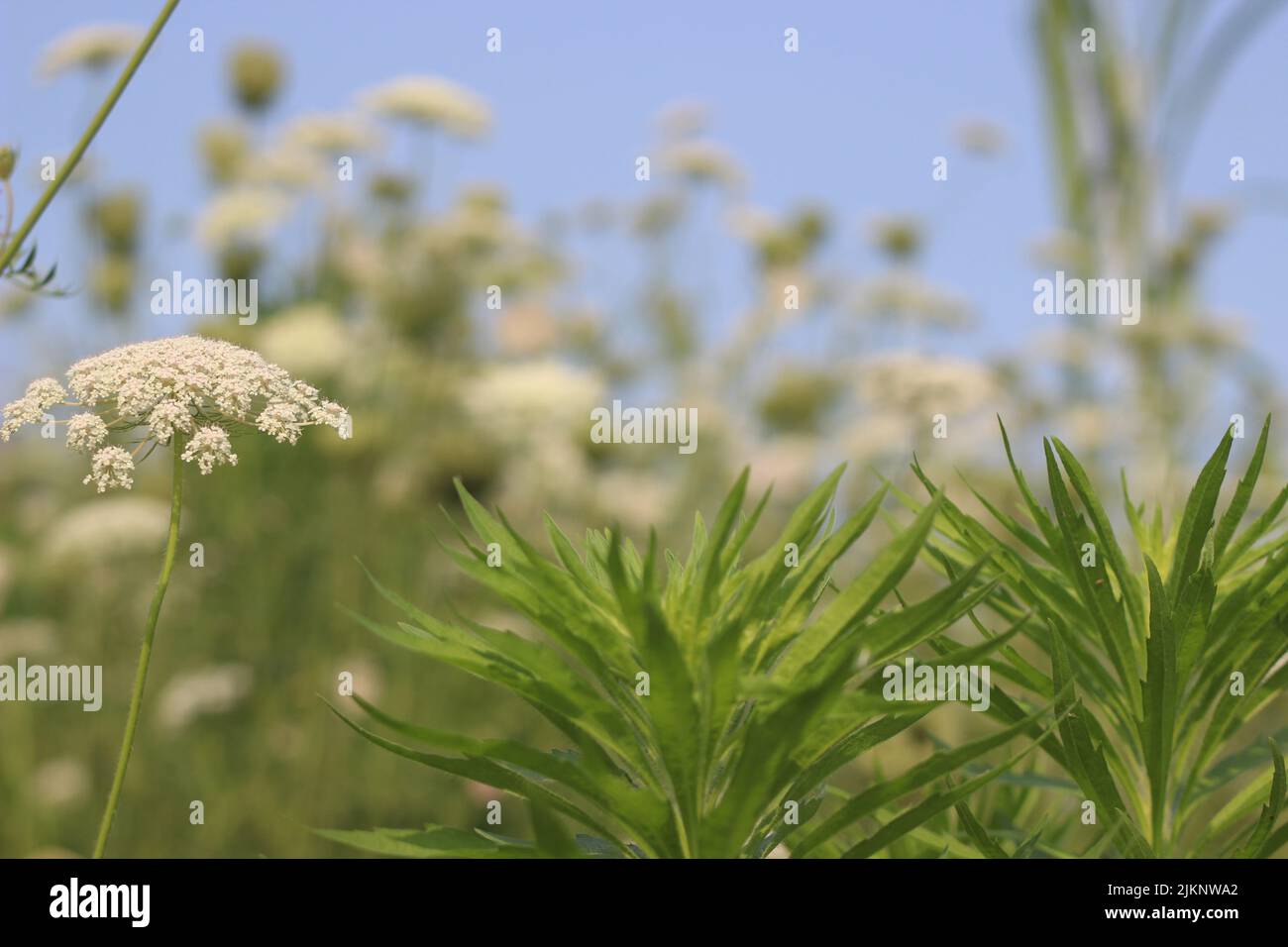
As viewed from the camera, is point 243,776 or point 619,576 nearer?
point 619,576

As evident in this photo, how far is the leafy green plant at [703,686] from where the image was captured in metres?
0.26

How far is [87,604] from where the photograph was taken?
257 cm

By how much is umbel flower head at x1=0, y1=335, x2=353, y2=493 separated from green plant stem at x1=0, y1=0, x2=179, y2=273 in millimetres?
38

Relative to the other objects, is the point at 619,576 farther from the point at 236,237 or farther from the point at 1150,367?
the point at 1150,367

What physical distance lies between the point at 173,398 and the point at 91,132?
80 mm

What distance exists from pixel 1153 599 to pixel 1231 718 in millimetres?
88

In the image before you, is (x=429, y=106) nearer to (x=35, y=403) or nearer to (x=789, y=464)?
(x=789, y=464)

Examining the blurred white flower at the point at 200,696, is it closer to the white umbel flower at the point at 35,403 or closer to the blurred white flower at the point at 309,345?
the blurred white flower at the point at 309,345

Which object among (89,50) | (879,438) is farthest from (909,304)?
(89,50)

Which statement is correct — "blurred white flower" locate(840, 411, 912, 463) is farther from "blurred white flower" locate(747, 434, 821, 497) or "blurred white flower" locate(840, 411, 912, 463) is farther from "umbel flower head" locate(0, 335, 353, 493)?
"umbel flower head" locate(0, 335, 353, 493)

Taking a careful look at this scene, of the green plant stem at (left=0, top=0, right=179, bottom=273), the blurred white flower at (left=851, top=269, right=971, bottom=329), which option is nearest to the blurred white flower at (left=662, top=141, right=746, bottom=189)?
the blurred white flower at (left=851, top=269, right=971, bottom=329)

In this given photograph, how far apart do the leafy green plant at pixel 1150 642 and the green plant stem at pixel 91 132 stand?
25 cm

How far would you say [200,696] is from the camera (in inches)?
84.3
